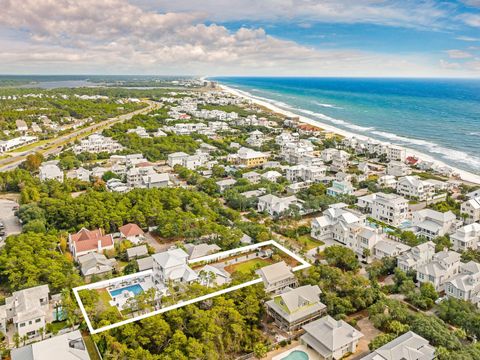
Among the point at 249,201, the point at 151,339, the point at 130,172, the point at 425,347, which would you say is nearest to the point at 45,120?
the point at 130,172

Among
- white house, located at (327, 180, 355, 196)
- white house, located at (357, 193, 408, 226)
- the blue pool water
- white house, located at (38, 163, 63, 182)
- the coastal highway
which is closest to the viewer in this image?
the blue pool water

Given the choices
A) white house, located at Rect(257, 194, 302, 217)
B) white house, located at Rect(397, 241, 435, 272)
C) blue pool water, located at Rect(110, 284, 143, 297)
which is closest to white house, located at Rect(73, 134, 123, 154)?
white house, located at Rect(257, 194, 302, 217)

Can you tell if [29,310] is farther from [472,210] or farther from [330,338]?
[472,210]

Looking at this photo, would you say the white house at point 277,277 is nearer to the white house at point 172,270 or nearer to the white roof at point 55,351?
the white house at point 172,270

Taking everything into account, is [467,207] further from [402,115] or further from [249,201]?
[402,115]

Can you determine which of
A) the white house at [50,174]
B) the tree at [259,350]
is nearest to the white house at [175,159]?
the white house at [50,174]

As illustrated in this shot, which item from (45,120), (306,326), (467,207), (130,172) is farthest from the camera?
(45,120)

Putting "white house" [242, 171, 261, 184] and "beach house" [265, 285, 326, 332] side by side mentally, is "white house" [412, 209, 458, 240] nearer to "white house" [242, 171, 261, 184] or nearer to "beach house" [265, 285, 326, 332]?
"beach house" [265, 285, 326, 332]
